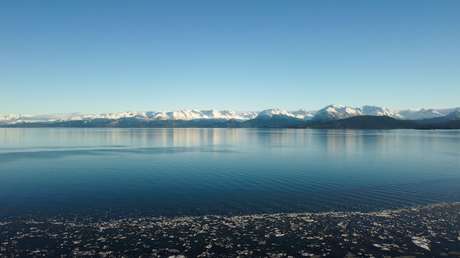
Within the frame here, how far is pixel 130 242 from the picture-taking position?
25.0m

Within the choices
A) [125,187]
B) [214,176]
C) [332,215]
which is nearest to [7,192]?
[125,187]

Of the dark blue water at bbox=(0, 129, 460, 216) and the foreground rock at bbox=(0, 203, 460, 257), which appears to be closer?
the foreground rock at bbox=(0, 203, 460, 257)

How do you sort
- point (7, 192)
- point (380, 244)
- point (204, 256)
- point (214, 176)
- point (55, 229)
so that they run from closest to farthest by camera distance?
1. point (204, 256)
2. point (380, 244)
3. point (55, 229)
4. point (7, 192)
5. point (214, 176)

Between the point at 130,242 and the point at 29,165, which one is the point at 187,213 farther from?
the point at 29,165

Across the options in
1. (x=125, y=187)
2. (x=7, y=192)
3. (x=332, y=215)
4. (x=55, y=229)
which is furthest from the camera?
(x=125, y=187)

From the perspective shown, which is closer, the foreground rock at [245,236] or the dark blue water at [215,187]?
the foreground rock at [245,236]

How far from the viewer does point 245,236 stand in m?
26.5

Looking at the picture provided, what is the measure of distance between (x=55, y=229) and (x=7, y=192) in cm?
1988

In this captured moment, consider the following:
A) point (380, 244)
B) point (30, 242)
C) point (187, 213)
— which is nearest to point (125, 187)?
point (187, 213)

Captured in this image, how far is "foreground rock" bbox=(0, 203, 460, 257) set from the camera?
23422mm

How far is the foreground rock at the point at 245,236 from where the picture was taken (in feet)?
76.8

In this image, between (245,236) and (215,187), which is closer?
(245,236)

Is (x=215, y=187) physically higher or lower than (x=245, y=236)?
lower

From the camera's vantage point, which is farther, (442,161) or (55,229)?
(442,161)
